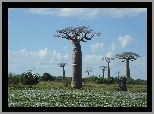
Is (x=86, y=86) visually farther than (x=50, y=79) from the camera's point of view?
Yes

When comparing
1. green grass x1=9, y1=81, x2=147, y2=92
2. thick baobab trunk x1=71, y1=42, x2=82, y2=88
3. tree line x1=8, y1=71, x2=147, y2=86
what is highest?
thick baobab trunk x1=71, y1=42, x2=82, y2=88

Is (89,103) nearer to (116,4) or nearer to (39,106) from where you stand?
(39,106)

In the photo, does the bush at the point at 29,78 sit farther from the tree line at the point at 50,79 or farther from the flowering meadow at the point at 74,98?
the flowering meadow at the point at 74,98

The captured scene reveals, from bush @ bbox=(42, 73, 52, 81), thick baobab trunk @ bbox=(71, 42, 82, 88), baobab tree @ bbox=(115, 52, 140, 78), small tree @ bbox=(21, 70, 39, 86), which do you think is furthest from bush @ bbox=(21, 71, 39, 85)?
baobab tree @ bbox=(115, 52, 140, 78)

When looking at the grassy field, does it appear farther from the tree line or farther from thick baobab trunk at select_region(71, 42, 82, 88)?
thick baobab trunk at select_region(71, 42, 82, 88)

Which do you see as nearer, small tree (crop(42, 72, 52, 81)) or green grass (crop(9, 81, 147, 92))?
small tree (crop(42, 72, 52, 81))

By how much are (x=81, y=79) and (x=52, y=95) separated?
1.91 feet

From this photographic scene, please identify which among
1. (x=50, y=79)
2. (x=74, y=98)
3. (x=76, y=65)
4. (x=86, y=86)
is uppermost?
(x=76, y=65)

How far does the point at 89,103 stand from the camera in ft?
34.4

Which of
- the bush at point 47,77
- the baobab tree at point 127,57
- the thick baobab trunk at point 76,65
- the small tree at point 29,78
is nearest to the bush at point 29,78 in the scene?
the small tree at point 29,78

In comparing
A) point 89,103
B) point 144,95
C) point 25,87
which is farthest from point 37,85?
point 144,95

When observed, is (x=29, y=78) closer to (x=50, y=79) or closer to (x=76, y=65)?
(x=50, y=79)

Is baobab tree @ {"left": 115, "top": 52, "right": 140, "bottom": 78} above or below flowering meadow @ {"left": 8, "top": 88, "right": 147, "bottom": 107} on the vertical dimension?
above

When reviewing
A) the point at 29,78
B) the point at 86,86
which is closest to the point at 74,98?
the point at 86,86
